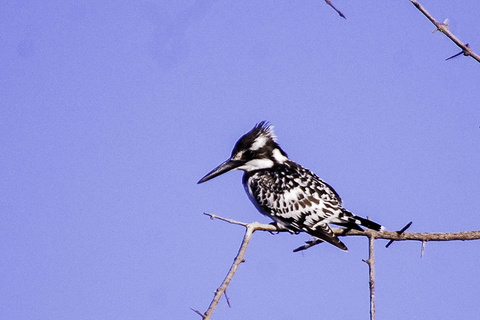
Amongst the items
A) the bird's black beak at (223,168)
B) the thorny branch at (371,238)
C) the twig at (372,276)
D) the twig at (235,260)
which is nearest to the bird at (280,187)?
the bird's black beak at (223,168)

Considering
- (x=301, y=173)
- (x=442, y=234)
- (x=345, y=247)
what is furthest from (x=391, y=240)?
(x=301, y=173)

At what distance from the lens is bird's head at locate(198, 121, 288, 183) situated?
7801 mm

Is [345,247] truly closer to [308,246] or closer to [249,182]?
[308,246]

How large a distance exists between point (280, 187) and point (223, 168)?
2.24 ft

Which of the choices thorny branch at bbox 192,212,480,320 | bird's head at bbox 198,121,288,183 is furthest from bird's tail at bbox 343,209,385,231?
bird's head at bbox 198,121,288,183

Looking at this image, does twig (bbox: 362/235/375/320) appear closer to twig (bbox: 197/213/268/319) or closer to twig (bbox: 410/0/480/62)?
twig (bbox: 197/213/268/319)

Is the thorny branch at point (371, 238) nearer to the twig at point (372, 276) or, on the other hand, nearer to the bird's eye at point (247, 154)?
the twig at point (372, 276)

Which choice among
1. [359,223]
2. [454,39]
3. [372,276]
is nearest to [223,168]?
[359,223]

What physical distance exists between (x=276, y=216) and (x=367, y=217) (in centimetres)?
166

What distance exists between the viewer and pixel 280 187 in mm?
7633

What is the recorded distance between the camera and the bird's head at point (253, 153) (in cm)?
780

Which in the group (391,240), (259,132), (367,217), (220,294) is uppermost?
(259,132)

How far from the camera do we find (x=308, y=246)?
5906mm

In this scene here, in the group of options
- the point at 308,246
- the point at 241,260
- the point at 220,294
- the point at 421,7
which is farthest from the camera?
the point at 308,246
